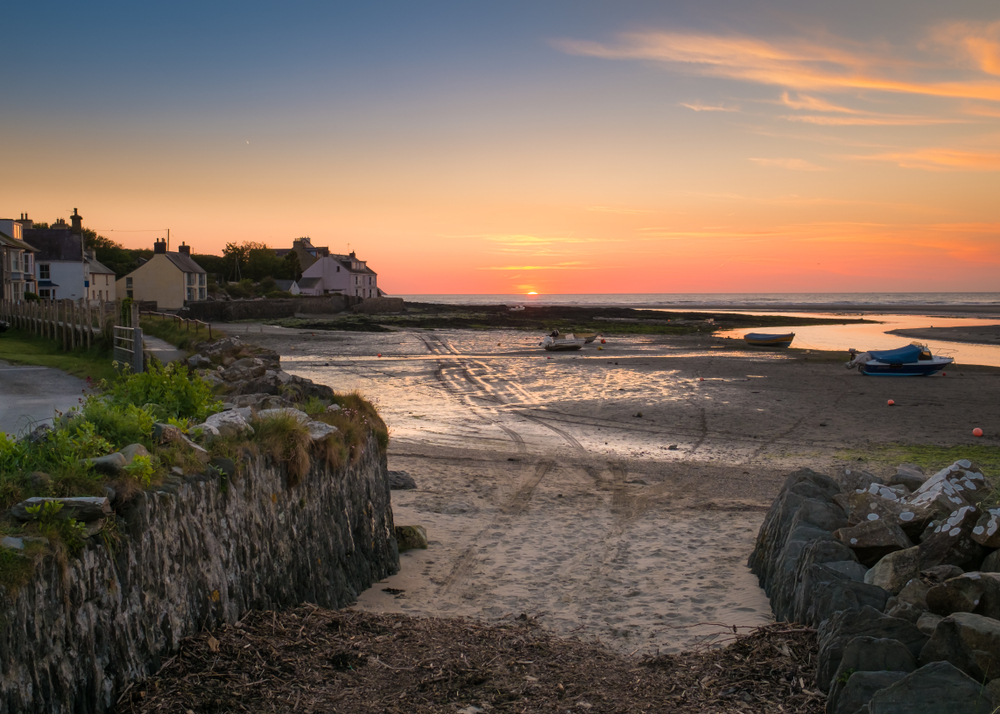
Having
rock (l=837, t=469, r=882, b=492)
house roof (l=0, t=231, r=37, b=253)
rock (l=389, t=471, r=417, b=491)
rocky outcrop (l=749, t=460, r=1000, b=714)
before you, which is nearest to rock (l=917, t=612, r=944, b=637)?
rocky outcrop (l=749, t=460, r=1000, b=714)

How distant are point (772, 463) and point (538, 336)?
40.1 meters

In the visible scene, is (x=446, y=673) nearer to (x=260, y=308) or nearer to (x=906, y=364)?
(x=906, y=364)

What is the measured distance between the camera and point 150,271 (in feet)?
254

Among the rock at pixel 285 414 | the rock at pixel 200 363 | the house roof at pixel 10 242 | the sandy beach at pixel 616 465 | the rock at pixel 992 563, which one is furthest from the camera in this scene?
the house roof at pixel 10 242

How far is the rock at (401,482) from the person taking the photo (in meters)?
11.9

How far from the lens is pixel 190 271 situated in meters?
79.4

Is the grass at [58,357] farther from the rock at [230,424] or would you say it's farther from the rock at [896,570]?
the rock at [896,570]

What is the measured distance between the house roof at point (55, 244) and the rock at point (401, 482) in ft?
214

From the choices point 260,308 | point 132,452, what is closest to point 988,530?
point 132,452

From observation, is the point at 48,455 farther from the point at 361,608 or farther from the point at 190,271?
the point at 190,271

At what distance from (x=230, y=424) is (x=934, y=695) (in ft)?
18.0

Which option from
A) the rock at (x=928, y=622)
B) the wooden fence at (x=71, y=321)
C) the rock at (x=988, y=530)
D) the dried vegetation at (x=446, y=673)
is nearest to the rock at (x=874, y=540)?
the rock at (x=988, y=530)

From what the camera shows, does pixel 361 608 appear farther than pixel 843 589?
Yes

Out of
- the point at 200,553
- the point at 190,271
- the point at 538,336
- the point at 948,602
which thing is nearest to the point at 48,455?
the point at 200,553
